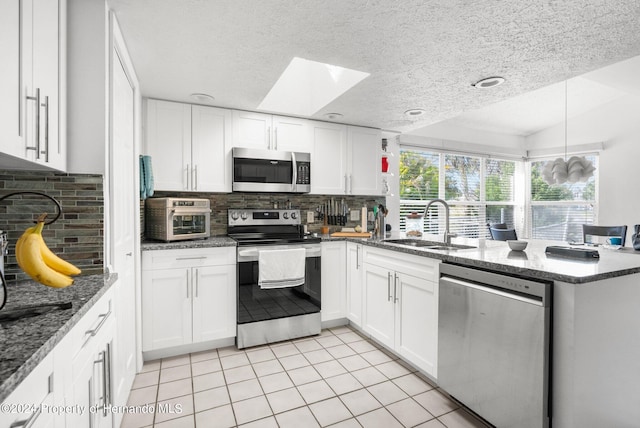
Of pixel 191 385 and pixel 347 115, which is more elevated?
pixel 347 115

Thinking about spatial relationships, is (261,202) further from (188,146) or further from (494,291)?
(494,291)

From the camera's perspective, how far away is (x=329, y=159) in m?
3.66

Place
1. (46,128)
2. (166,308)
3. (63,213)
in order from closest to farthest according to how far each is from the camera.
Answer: (46,128) → (63,213) → (166,308)

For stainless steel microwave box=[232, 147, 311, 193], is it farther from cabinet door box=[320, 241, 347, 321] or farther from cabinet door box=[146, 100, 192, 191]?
cabinet door box=[320, 241, 347, 321]

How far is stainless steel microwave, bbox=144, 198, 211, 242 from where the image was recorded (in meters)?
2.61

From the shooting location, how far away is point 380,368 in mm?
2441

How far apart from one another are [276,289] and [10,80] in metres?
2.24

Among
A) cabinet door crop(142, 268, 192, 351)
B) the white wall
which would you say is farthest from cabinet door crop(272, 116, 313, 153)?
the white wall

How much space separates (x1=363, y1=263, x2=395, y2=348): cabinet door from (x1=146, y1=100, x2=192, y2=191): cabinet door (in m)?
1.90

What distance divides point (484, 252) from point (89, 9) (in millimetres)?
2579

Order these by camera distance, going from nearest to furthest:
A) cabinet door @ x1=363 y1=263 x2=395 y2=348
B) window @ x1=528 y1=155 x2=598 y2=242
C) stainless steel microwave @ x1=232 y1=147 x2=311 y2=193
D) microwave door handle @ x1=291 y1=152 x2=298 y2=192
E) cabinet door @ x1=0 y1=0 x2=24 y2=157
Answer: cabinet door @ x1=0 y1=0 x2=24 y2=157 < cabinet door @ x1=363 y1=263 x2=395 y2=348 < stainless steel microwave @ x1=232 y1=147 x2=311 y2=193 < microwave door handle @ x1=291 y1=152 x2=298 y2=192 < window @ x1=528 y1=155 x2=598 y2=242

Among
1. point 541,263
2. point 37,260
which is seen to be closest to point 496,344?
point 541,263

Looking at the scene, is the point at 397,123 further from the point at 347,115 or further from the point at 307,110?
the point at 307,110

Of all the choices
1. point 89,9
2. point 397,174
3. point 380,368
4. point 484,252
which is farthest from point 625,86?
point 89,9
